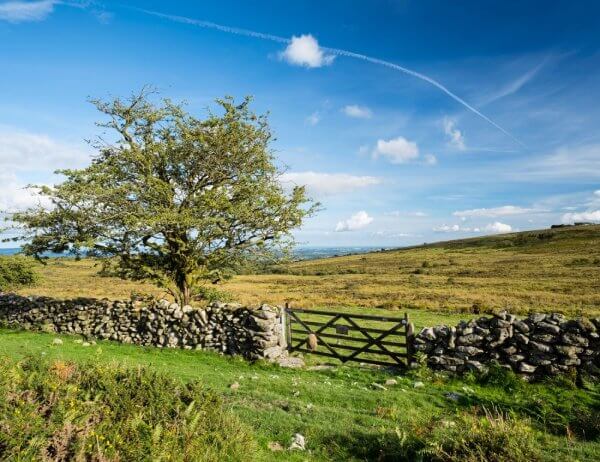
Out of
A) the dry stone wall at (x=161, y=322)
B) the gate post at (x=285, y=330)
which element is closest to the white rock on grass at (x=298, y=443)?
the dry stone wall at (x=161, y=322)

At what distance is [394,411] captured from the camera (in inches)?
377

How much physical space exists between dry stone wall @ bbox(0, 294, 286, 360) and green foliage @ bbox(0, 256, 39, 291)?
19.7 metres

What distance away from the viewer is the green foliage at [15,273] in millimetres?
39562

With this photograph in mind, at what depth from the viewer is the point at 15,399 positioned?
567cm

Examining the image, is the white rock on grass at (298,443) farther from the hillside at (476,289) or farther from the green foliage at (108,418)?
the hillside at (476,289)

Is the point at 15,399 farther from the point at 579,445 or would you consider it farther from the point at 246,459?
the point at 579,445

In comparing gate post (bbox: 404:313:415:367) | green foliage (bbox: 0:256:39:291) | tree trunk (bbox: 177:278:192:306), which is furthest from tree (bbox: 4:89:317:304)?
green foliage (bbox: 0:256:39:291)

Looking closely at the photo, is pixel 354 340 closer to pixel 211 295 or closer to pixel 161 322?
pixel 161 322

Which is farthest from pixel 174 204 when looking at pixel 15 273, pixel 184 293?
pixel 15 273

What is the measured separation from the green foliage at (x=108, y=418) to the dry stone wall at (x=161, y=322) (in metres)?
9.12

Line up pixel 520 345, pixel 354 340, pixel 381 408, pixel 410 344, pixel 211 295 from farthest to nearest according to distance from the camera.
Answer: pixel 211 295 → pixel 354 340 → pixel 410 344 → pixel 520 345 → pixel 381 408

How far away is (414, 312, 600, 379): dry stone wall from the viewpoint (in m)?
12.4

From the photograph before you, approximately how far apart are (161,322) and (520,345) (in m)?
14.6

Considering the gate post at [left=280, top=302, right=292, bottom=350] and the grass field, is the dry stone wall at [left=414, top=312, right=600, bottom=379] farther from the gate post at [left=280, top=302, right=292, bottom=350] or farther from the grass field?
the gate post at [left=280, top=302, right=292, bottom=350]
